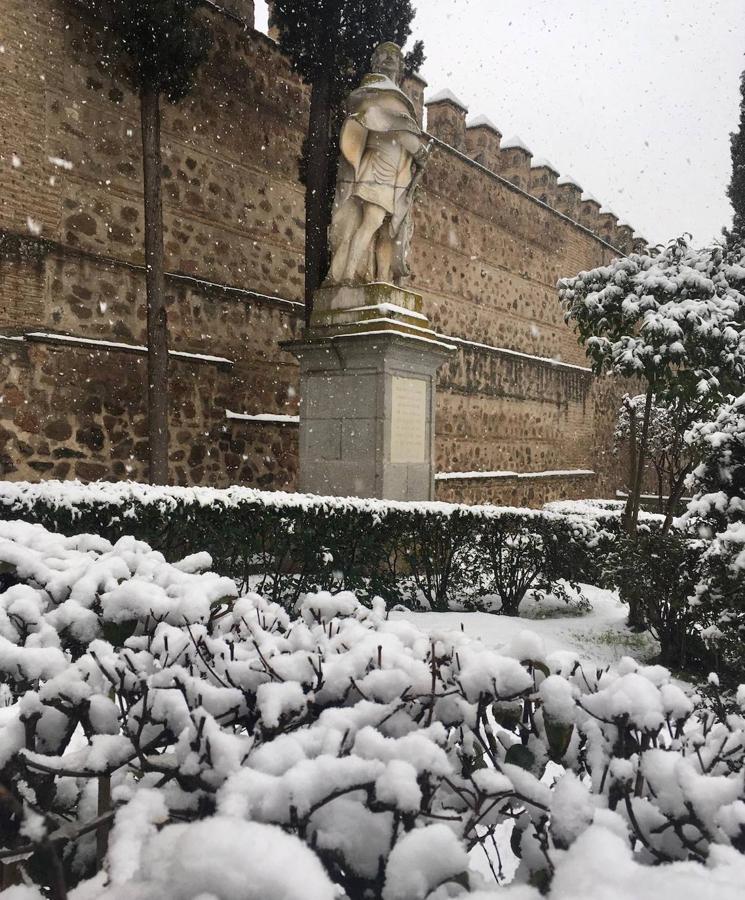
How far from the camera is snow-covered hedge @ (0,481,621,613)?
18.2 feet

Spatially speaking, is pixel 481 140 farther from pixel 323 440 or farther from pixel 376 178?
pixel 323 440

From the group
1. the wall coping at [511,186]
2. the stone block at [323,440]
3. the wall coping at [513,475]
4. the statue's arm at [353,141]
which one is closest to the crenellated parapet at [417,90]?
the wall coping at [511,186]

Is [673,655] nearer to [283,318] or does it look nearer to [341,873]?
[341,873]

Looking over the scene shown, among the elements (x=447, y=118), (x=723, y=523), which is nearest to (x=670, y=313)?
(x=723, y=523)

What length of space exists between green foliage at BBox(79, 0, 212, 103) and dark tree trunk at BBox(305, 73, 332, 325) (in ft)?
5.70

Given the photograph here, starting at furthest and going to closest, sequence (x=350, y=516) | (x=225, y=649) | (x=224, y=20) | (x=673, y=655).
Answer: (x=224, y=20) < (x=350, y=516) < (x=673, y=655) < (x=225, y=649)

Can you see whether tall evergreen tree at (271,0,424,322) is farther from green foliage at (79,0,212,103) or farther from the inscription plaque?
the inscription plaque

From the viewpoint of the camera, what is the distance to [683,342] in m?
8.88

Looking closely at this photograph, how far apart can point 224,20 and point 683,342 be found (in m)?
8.36

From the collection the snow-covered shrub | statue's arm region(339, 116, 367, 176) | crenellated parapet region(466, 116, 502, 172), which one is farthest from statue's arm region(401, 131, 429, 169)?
crenellated parapet region(466, 116, 502, 172)

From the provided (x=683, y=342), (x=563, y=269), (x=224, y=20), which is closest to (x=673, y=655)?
(x=683, y=342)

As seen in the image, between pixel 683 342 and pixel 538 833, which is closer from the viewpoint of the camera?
pixel 538 833

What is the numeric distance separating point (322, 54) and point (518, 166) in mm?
9553

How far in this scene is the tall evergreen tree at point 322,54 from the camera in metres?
10.5
